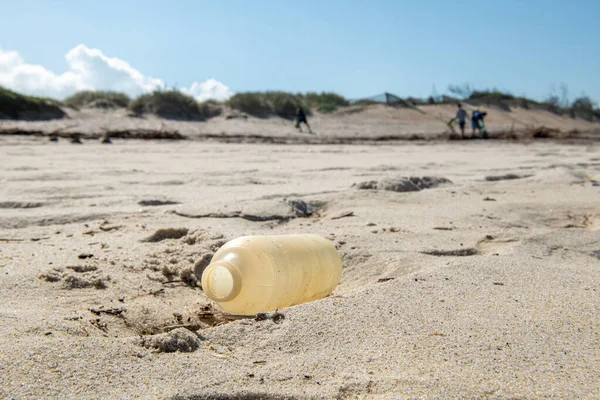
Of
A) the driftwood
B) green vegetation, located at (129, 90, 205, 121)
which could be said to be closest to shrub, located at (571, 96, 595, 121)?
green vegetation, located at (129, 90, 205, 121)

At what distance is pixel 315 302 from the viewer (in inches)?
75.2

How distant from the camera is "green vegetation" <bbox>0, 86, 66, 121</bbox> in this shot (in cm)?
1396

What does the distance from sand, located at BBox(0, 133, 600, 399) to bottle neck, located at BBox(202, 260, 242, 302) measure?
123 mm

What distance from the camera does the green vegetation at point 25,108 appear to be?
13961 millimetres

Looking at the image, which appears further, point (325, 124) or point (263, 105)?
point (263, 105)

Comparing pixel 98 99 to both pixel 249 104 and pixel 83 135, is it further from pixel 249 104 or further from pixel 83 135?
pixel 83 135

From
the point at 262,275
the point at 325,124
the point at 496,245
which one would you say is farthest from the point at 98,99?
the point at 262,275

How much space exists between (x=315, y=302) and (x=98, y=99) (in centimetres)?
1680

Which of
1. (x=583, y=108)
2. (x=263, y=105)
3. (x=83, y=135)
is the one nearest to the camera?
(x=83, y=135)

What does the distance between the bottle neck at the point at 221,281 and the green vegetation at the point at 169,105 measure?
600 inches

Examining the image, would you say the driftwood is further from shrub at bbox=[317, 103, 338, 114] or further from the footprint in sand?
shrub at bbox=[317, 103, 338, 114]

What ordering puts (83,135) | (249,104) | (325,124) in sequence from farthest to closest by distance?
(249,104), (325,124), (83,135)

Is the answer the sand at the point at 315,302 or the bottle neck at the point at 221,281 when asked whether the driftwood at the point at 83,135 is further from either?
the bottle neck at the point at 221,281

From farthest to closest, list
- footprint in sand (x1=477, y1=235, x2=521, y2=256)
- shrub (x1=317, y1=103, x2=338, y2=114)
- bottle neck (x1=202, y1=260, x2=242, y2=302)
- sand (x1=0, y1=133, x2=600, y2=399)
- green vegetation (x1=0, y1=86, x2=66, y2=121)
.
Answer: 1. shrub (x1=317, y1=103, x2=338, y2=114)
2. green vegetation (x1=0, y1=86, x2=66, y2=121)
3. footprint in sand (x1=477, y1=235, x2=521, y2=256)
4. bottle neck (x1=202, y1=260, x2=242, y2=302)
5. sand (x1=0, y1=133, x2=600, y2=399)
